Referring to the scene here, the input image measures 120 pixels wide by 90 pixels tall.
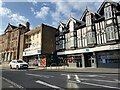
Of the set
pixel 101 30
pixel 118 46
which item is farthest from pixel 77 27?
pixel 118 46

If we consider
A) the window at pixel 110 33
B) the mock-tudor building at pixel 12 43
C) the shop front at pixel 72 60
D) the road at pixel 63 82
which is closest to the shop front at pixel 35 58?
the mock-tudor building at pixel 12 43

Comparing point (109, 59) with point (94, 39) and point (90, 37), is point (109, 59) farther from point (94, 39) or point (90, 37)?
point (90, 37)

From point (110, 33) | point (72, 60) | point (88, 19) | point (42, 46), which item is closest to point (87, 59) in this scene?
point (72, 60)

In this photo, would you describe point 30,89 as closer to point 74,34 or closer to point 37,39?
point 74,34

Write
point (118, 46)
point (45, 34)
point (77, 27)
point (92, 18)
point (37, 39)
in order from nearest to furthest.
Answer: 1. point (118, 46)
2. point (92, 18)
3. point (77, 27)
4. point (45, 34)
5. point (37, 39)

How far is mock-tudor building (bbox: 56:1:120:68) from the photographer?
53.5 feet

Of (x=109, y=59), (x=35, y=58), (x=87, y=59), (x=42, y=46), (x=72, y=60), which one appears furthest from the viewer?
(x=35, y=58)

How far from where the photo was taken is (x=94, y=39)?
18625mm

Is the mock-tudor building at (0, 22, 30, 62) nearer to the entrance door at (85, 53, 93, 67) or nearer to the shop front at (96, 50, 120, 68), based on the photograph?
the entrance door at (85, 53, 93, 67)

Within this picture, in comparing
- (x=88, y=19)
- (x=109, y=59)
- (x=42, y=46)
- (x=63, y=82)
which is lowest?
(x=63, y=82)

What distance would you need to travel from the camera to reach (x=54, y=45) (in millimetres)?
27047

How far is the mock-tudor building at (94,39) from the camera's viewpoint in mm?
16297

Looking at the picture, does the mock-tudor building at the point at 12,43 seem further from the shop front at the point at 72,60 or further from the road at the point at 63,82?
the road at the point at 63,82

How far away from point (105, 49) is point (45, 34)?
1575cm
